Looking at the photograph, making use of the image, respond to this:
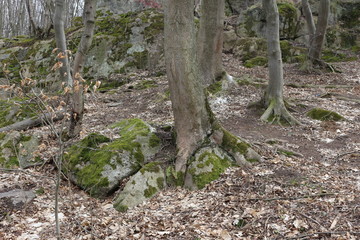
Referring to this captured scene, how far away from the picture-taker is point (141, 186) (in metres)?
5.07

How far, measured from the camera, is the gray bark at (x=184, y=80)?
516 centimetres

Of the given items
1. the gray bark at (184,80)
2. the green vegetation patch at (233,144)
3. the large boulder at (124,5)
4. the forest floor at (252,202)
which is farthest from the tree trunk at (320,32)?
the large boulder at (124,5)

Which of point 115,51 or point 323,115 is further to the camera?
point 115,51

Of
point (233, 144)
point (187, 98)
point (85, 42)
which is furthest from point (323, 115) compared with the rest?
point (85, 42)

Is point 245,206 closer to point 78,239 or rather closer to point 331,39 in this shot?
point 78,239

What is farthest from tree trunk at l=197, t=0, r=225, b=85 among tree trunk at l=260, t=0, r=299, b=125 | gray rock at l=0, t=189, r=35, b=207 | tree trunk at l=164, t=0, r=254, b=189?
gray rock at l=0, t=189, r=35, b=207

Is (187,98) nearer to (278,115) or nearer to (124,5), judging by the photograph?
(278,115)

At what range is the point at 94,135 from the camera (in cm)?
647

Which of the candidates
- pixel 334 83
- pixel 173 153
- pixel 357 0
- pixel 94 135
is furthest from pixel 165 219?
pixel 357 0

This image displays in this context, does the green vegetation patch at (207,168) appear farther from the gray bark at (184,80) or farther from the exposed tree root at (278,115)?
the exposed tree root at (278,115)

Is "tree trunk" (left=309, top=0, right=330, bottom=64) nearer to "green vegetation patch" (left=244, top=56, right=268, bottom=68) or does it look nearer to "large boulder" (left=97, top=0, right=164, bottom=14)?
"green vegetation patch" (left=244, top=56, right=268, bottom=68)

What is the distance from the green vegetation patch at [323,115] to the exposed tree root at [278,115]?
830 millimetres

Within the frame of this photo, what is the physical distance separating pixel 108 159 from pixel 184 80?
2020mm

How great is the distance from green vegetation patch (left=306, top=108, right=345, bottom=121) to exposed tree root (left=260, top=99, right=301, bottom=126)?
2.72ft
